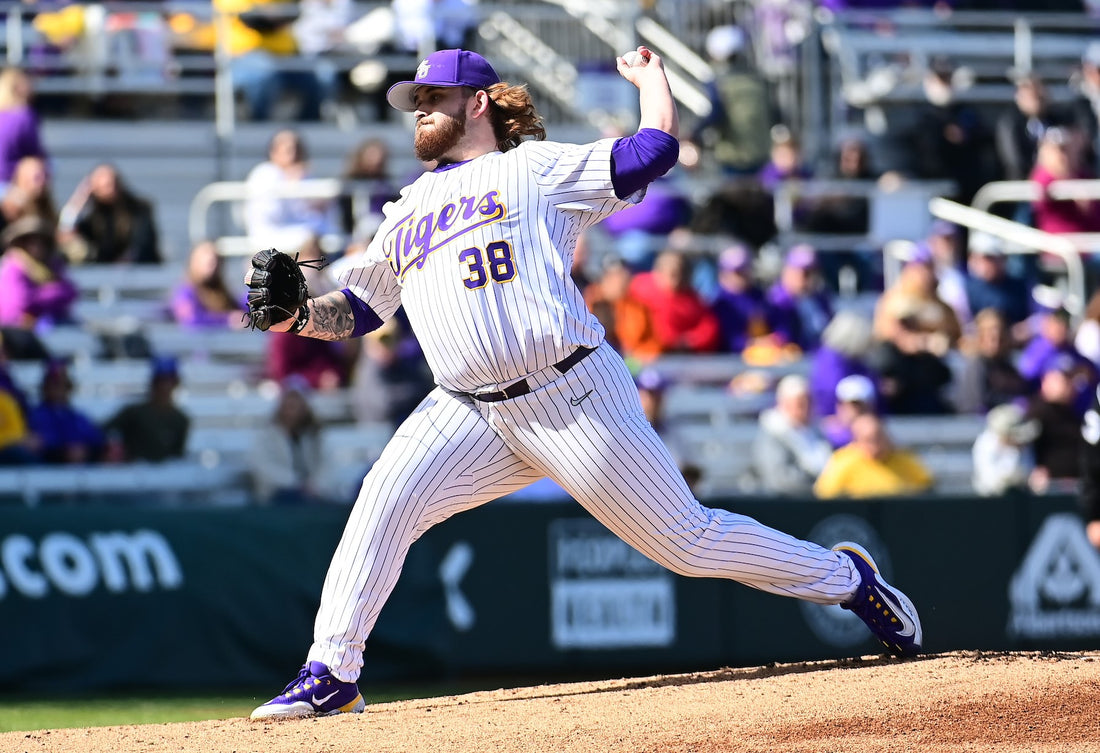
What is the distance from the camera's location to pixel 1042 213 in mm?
14234

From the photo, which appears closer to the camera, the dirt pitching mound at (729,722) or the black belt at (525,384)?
the dirt pitching mound at (729,722)

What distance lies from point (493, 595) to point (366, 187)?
11.8 ft

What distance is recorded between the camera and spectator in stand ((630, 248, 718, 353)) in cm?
1182

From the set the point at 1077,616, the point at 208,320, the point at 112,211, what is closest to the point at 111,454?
the point at 208,320

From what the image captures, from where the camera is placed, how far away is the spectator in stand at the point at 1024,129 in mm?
14867

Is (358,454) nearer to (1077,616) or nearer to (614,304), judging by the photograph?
(614,304)

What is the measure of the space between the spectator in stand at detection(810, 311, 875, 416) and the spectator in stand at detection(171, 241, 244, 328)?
399cm

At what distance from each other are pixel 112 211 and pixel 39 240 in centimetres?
102

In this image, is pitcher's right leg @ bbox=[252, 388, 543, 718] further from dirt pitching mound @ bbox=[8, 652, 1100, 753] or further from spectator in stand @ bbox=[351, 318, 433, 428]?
spectator in stand @ bbox=[351, 318, 433, 428]

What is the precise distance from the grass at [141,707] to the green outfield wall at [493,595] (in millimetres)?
195

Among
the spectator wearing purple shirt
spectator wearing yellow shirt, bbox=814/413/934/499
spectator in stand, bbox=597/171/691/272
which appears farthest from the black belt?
spectator in stand, bbox=597/171/691/272

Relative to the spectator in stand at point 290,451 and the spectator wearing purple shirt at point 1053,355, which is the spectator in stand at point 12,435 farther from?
the spectator wearing purple shirt at point 1053,355

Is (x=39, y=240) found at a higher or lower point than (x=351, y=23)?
lower

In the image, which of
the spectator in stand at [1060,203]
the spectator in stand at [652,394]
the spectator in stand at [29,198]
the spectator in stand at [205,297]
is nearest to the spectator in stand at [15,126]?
the spectator in stand at [29,198]
